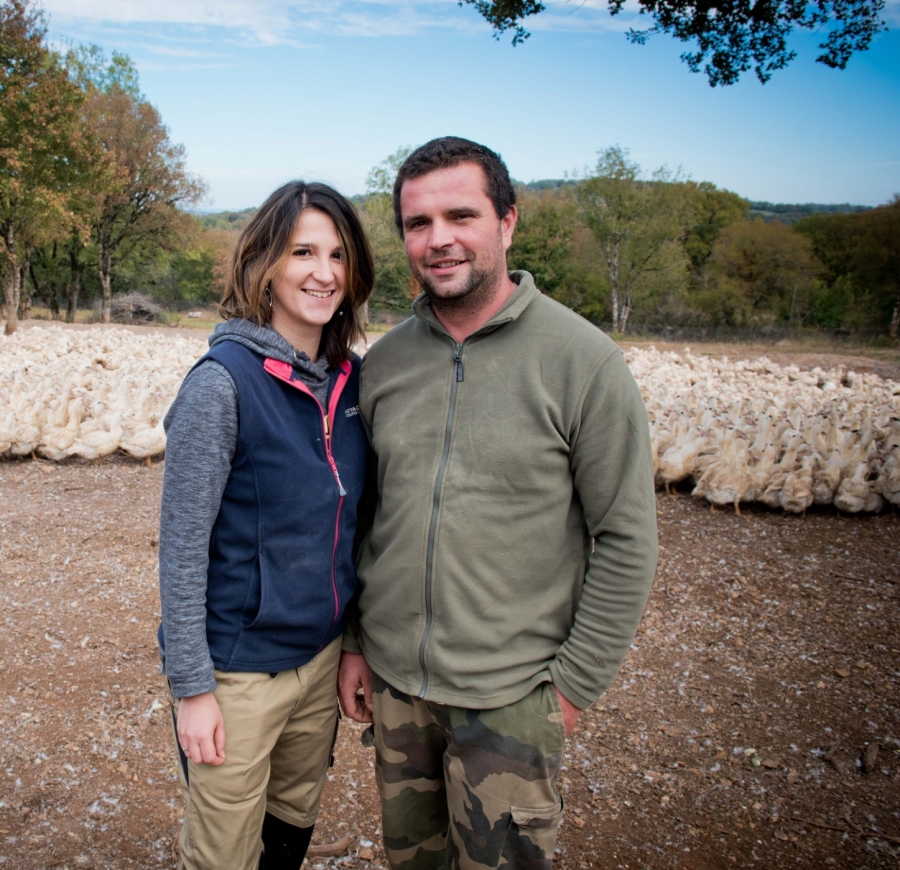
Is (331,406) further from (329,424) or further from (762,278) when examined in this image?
(762,278)

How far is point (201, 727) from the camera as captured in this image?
1.69m

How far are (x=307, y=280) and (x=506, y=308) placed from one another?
579mm

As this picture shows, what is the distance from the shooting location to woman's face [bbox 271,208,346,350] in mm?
1859

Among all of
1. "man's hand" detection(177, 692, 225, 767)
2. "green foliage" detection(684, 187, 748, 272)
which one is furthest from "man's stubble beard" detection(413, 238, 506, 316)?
"green foliage" detection(684, 187, 748, 272)

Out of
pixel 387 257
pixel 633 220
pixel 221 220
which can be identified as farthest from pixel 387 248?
pixel 221 220

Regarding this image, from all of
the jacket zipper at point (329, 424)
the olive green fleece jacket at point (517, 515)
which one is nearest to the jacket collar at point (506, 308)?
the olive green fleece jacket at point (517, 515)

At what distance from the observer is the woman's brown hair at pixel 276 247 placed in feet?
6.04

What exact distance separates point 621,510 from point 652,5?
7517mm

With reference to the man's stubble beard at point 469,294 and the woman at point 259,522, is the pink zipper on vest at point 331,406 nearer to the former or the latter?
the woman at point 259,522

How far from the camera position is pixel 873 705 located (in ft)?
Result: 11.7

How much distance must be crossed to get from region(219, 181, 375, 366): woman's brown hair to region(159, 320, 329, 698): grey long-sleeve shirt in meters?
0.28

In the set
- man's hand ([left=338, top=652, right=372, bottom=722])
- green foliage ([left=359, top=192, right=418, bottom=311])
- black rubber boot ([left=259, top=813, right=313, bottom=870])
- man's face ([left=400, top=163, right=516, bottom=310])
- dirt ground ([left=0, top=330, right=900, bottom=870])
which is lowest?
dirt ground ([left=0, top=330, right=900, bottom=870])

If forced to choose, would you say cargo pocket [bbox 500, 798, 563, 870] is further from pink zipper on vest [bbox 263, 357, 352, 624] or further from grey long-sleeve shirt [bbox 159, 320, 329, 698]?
grey long-sleeve shirt [bbox 159, 320, 329, 698]

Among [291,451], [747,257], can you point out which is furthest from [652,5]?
[747,257]
